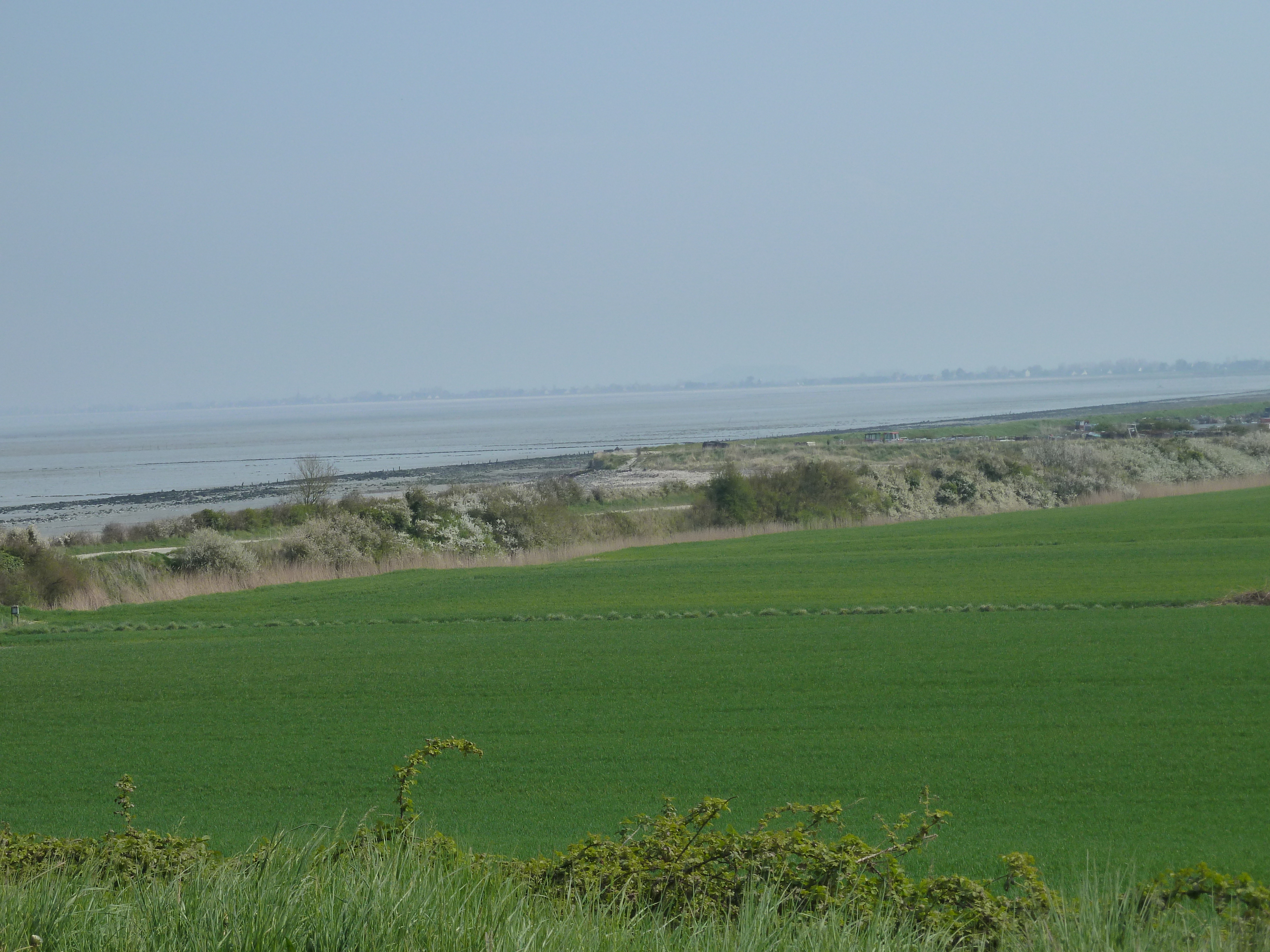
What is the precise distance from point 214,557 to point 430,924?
29480mm

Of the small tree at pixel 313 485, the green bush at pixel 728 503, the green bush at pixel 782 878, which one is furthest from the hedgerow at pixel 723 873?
the small tree at pixel 313 485

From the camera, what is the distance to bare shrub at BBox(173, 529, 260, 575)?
31.2 metres

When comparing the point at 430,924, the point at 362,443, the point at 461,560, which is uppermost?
the point at 362,443

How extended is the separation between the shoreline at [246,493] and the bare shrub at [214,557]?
1381 cm

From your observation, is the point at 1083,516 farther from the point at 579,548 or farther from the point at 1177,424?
the point at 1177,424


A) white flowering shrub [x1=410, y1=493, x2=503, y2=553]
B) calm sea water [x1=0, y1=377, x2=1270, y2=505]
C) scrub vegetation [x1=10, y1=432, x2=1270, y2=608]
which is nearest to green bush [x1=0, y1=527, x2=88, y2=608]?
scrub vegetation [x1=10, y1=432, x2=1270, y2=608]

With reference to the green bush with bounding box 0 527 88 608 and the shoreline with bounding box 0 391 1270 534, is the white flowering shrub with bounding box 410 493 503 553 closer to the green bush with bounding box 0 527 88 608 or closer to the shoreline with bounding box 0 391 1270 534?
the shoreline with bounding box 0 391 1270 534

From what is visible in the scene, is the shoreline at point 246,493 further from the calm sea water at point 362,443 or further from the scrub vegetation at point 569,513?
the scrub vegetation at point 569,513

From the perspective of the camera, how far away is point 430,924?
441 cm

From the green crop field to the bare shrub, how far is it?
22.8 feet

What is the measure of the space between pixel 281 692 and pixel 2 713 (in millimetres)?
3375

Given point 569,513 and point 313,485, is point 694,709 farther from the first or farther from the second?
point 313,485

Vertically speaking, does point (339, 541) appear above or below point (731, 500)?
below

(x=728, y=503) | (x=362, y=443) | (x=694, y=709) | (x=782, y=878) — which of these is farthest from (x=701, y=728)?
(x=362, y=443)
